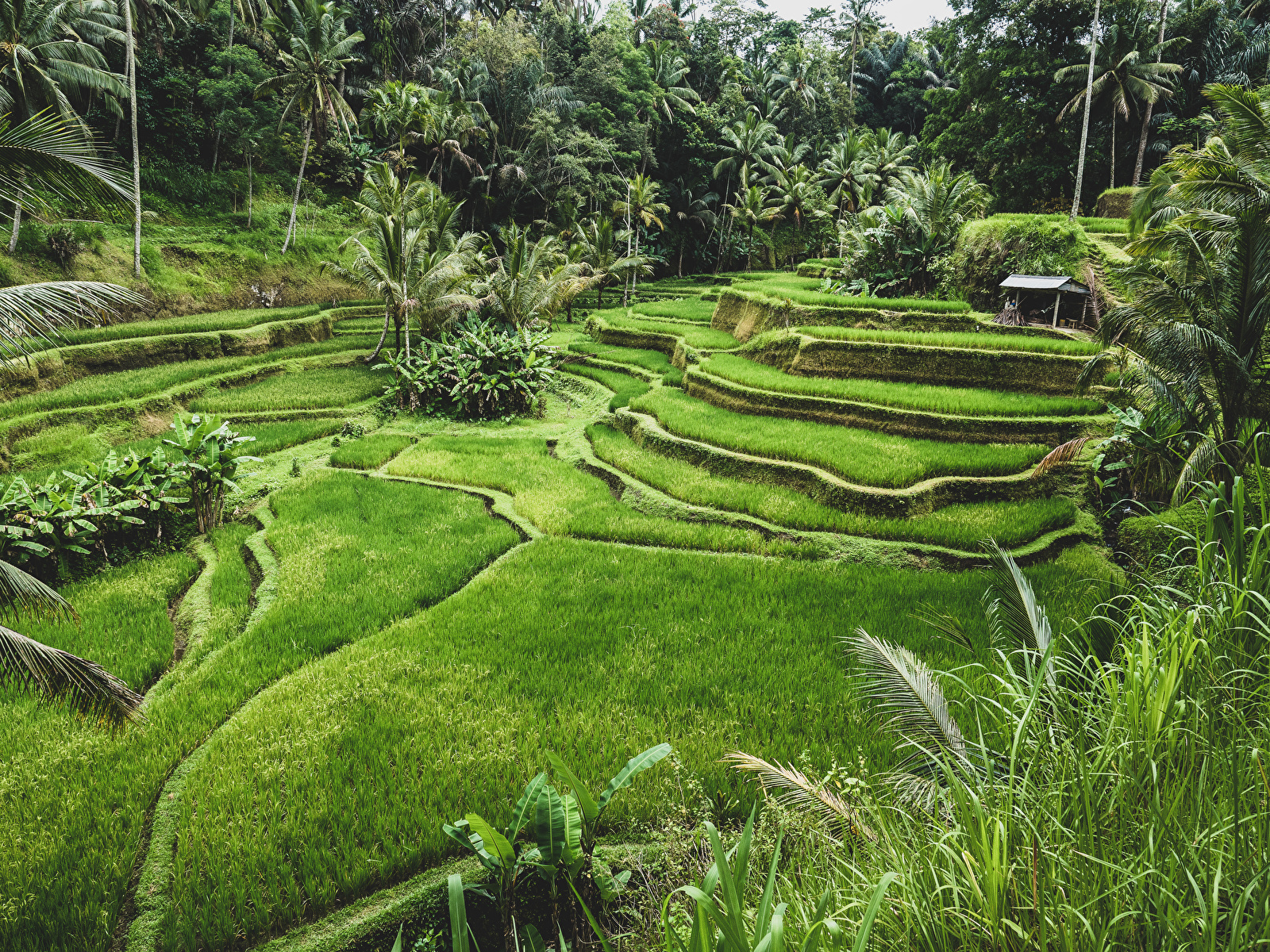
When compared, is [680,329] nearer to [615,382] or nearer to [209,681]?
[615,382]

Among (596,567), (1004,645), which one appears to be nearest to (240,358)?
(596,567)

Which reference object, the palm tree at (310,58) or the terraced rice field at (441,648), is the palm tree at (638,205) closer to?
the palm tree at (310,58)

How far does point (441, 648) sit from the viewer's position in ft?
16.0

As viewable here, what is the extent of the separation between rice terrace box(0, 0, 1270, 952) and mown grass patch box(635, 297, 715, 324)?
2.16 metres

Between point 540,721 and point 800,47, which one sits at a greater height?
point 800,47

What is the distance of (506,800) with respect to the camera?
10.9ft

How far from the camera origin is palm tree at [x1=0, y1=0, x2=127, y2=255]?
1639 cm

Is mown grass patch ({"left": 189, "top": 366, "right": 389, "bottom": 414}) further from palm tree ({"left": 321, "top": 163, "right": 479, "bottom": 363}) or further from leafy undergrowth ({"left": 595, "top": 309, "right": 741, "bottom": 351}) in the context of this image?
leafy undergrowth ({"left": 595, "top": 309, "right": 741, "bottom": 351})

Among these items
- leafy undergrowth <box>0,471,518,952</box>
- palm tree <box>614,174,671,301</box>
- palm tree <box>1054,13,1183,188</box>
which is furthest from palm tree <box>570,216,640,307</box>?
leafy undergrowth <box>0,471,518,952</box>

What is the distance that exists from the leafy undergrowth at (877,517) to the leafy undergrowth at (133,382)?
1038 centimetres

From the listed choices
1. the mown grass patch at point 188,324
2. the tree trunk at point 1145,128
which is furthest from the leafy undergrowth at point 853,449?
the tree trunk at point 1145,128

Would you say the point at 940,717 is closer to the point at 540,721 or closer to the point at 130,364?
the point at 540,721

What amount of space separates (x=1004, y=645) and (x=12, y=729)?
5975mm

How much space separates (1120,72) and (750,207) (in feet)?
48.7
